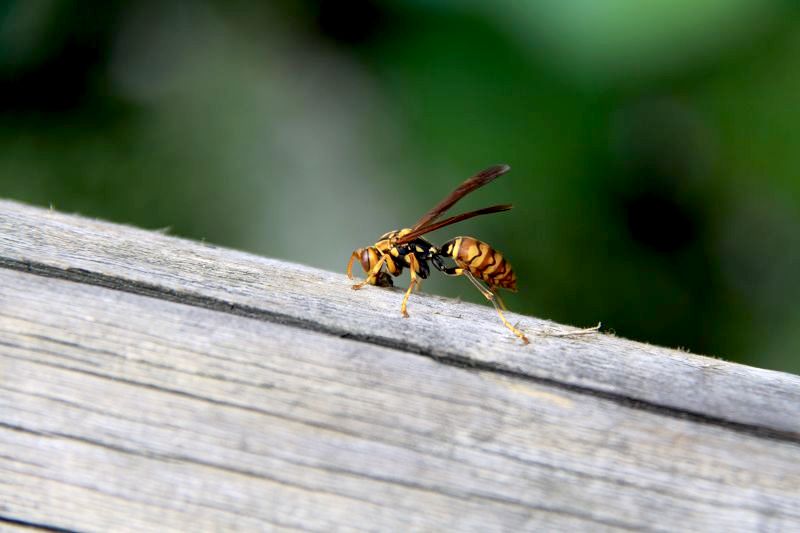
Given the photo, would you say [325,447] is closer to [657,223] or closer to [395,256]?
[395,256]

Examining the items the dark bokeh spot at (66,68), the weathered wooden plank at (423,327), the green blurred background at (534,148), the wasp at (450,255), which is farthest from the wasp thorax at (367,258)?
the dark bokeh spot at (66,68)

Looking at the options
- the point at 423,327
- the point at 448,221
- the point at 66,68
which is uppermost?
the point at 66,68

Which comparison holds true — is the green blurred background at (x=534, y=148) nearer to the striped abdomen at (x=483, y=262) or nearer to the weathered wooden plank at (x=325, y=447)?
the striped abdomen at (x=483, y=262)

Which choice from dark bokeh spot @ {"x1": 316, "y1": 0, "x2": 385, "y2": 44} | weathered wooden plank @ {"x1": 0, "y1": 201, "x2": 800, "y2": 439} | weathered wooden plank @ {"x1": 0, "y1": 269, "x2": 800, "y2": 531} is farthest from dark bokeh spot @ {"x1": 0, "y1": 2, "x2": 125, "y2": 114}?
weathered wooden plank @ {"x1": 0, "y1": 269, "x2": 800, "y2": 531}

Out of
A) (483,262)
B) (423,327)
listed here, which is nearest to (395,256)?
(483,262)

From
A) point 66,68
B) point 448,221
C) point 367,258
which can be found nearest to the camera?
point 448,221

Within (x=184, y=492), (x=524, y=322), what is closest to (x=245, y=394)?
(x=184, y=492)

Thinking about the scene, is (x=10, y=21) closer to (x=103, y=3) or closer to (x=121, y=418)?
(x=103, y=3)
